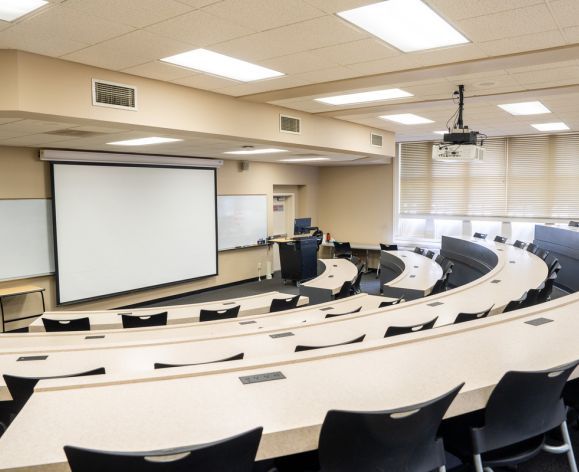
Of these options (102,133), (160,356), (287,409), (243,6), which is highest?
(243,6)

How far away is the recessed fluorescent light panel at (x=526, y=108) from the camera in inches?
244

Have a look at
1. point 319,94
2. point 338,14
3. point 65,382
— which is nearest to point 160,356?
point 65,382

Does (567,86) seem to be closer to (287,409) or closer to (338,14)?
(338,14)

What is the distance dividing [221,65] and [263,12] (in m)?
1.29

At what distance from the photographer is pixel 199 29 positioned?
312 centimetres

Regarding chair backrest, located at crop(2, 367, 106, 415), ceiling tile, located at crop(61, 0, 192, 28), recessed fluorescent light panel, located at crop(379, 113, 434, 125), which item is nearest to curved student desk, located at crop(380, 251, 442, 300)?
recessed fluorescent light panel, located at crop(379, 113, 434, 125)

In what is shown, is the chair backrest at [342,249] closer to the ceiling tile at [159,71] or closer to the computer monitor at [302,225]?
the computer monitor at [302,225]

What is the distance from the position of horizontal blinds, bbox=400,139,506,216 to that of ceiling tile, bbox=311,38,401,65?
744 centimetres

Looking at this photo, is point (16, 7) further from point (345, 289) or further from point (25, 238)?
point (25, 238)

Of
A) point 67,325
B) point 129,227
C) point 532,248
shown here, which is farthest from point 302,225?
point 67,325

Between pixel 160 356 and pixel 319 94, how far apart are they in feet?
11.4

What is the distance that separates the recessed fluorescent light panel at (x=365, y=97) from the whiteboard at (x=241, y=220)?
4.87 metres

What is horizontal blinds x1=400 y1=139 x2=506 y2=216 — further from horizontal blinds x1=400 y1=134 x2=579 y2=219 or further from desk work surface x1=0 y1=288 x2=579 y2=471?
desk work surface x1=0 y1=288 x2=579 y2=471

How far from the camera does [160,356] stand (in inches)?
101
